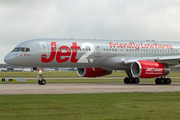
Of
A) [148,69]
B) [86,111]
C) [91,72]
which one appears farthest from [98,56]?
[86,111]

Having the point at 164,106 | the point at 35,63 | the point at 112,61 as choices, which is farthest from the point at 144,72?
the point at 164,106

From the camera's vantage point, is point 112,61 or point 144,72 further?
point 112,61

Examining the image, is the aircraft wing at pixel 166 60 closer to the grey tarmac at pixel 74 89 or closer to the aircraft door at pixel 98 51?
the aircraft door at pixel 98 51

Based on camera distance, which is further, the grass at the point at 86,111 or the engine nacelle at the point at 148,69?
the engine nacelle at the point at 148,69

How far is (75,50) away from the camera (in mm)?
31062

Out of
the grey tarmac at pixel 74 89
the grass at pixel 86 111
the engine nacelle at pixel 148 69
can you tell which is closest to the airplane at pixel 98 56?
the engine nacelle at pixel 148 69

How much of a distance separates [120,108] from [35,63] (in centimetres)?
1860

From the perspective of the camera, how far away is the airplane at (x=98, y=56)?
29641mm

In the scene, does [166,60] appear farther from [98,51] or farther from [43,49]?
[43,49]

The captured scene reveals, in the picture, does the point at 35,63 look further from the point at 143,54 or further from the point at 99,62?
the point at 143,54

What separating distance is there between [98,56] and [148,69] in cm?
591

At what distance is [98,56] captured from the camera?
32344 mm

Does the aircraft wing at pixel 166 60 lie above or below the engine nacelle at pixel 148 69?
above

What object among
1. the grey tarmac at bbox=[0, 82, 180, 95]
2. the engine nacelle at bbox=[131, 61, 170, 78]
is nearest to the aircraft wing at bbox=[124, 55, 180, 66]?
the engine nacelle at bbox=[131, 61, 170, 78]
